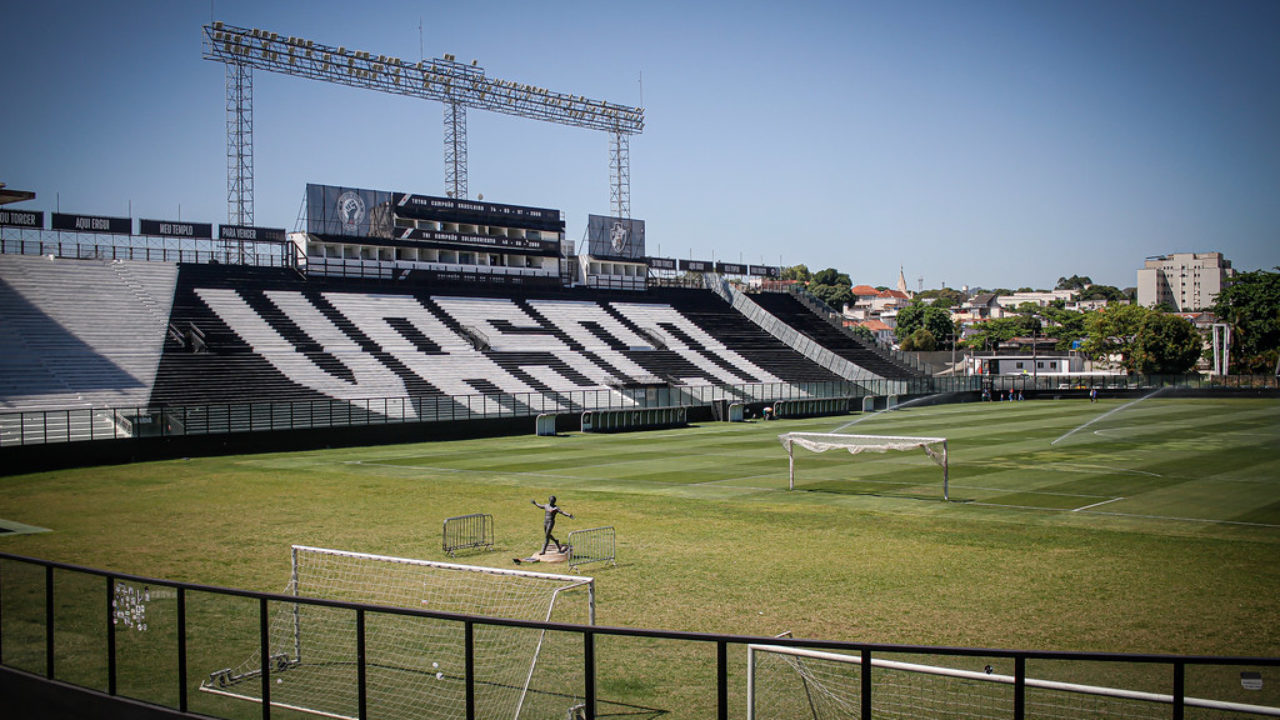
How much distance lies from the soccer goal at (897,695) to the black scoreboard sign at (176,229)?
6623 centimetres

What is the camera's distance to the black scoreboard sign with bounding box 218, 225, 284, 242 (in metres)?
66.2

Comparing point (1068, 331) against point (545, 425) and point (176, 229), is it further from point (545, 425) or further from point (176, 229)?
point (176, 229)

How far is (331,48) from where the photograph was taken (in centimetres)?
6844

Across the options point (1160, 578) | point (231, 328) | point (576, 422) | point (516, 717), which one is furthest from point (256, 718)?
point (231, 328)

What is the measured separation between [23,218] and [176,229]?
29.9 ft

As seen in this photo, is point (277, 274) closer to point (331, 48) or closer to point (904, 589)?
point (331, 48)

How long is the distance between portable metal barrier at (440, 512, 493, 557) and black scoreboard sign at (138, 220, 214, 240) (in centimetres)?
5097

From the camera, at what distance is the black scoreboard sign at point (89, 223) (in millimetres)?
61156

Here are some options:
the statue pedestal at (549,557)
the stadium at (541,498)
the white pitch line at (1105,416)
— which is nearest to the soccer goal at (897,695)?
the stadium at (541,498)

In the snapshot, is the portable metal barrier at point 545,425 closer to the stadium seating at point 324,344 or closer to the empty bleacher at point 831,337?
the stadium seating at point 324,344

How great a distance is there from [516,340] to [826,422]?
900 inches

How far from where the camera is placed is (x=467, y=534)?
22672 millimetres

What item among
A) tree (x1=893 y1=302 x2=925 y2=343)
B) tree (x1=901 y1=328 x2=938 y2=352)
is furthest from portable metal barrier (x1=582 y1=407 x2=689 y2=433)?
tree (x1=893 y1=302 x2=925 y2=343)

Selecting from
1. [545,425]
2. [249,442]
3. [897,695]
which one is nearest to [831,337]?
[545,425]
